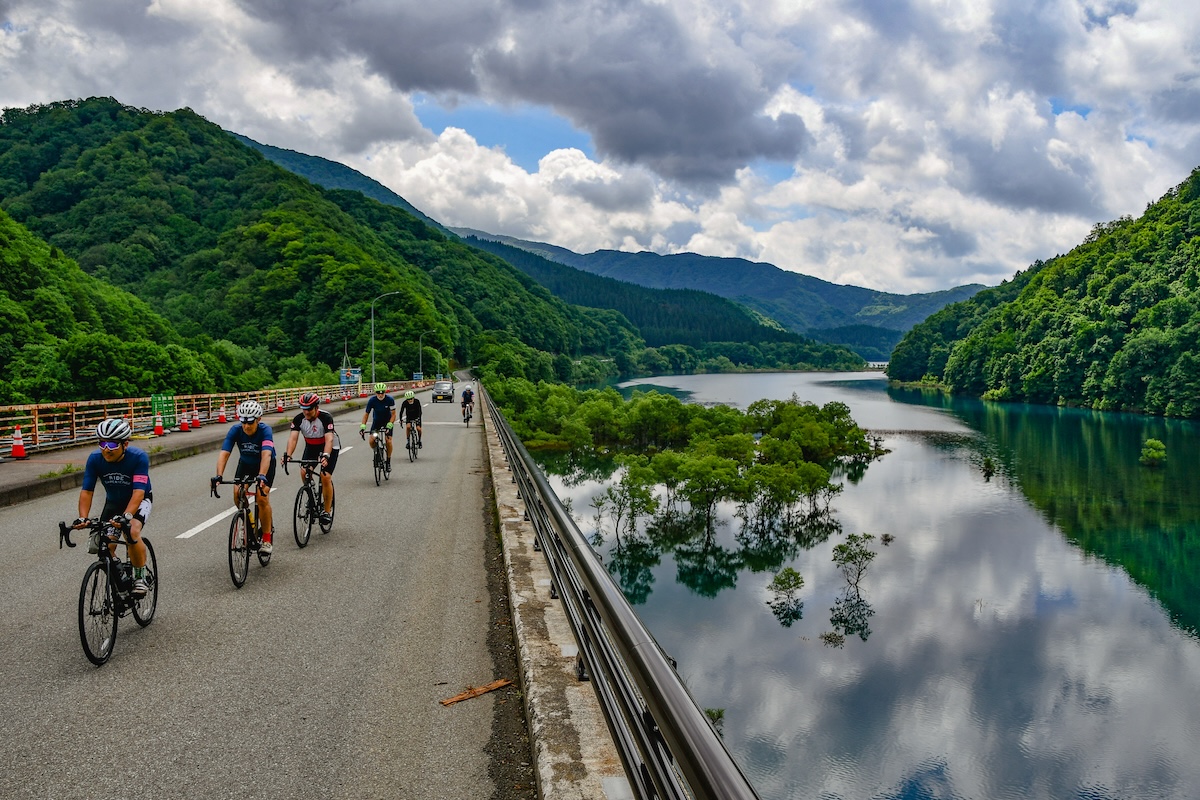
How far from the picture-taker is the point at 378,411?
15367 mm

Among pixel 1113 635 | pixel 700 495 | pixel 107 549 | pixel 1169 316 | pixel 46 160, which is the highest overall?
pixel 46 160

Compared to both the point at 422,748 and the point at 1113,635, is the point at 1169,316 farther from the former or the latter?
the point at 422,748

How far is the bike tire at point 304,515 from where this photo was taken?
30.9 ft

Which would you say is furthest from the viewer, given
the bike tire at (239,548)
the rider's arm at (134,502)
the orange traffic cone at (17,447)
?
the orange traffic cone at (17,447)

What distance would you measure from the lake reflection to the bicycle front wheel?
2420 cm

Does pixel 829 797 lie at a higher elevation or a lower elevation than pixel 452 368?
lower

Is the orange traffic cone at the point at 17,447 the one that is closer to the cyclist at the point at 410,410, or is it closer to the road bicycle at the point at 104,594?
the cyclist at the point at 410,410

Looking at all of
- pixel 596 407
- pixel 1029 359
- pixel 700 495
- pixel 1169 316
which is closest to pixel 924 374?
pixel 1029 359

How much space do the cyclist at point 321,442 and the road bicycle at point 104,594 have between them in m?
3.71

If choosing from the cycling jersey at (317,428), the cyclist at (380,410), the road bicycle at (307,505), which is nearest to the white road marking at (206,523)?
the road bicycle at (307,505)

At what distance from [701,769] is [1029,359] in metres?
134

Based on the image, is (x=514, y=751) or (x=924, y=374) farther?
(x=924, y=374)

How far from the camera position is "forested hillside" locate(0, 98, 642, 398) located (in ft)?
341

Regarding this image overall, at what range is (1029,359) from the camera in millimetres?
120188
